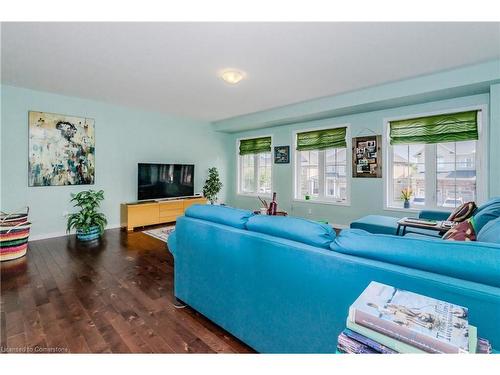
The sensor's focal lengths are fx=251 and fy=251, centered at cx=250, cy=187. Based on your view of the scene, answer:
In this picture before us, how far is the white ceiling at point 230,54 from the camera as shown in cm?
236

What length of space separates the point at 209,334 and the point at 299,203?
4241 mm

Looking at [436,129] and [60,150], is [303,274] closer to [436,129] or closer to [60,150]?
[436,129]

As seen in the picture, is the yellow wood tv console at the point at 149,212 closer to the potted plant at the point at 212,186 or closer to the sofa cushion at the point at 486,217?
the potted plant at the point at 212,186

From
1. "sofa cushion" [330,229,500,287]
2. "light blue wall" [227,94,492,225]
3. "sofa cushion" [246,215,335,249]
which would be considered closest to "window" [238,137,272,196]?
"light blue wall" [227,94,492,225]

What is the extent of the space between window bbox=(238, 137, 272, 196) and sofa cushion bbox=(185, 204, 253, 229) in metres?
4.43

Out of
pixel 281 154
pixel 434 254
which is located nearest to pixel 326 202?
pixel 281 154

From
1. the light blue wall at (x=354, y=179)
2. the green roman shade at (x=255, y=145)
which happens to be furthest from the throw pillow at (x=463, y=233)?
the green roman shade at (x=255, y=145)

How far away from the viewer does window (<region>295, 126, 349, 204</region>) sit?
5.09 m

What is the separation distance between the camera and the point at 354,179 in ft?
15.9

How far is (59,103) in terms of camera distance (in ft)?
14.2

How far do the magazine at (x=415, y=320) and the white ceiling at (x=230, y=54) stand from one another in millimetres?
2382

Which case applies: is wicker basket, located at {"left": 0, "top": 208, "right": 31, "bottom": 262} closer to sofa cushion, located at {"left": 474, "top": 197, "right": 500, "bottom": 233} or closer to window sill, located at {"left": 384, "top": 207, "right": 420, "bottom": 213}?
sofa cushion, located at {"left": 474, "top": 197, "right": 500, "bottom": 233}

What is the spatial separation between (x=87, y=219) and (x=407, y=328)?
15.4 feet
